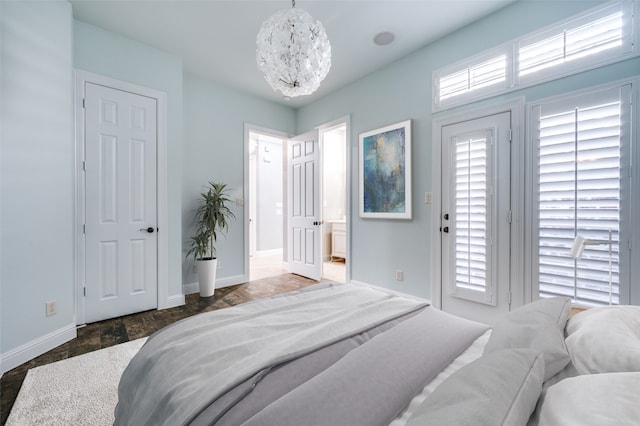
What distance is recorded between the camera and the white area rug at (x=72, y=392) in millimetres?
1479

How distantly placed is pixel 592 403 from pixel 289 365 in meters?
0.74

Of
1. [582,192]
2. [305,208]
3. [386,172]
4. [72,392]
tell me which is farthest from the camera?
[305,208]

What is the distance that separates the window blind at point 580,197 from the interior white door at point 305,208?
9.12ft

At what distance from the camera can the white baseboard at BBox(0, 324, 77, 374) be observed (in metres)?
1.96

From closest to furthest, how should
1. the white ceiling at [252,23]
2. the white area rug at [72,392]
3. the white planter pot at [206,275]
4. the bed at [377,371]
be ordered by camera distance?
the bed at [377,371], the white area rug at [72,392], the white ceiling at [252,23], the white planter pot at [206,275]

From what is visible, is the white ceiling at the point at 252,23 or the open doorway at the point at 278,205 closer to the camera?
the white ceiling at the point at 252,23

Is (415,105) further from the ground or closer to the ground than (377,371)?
further from the ground

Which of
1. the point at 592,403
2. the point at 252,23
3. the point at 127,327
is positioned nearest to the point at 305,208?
the point at 252,23

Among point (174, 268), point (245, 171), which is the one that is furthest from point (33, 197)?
point (245, 171)

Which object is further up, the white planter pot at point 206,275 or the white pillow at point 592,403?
the white pillow at point 592,403

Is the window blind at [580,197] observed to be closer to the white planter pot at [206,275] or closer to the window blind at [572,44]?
the window blind at [572,44]

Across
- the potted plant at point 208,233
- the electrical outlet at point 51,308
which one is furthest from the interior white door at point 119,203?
the potted plant at point 208,233

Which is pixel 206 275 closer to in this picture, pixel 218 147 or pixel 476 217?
pixel 218 147

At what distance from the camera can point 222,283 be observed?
4016 millimetres
